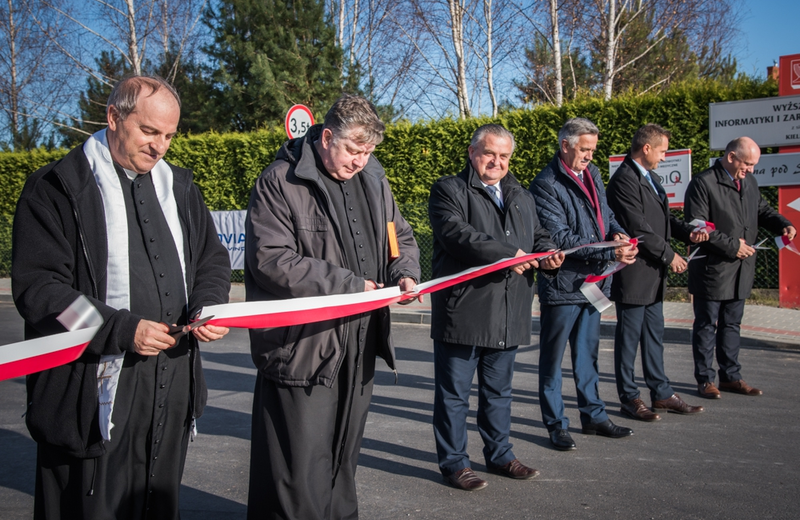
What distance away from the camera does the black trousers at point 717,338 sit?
6.02 metres

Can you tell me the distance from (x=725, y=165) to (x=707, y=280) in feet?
3.52

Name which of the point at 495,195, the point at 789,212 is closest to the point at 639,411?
the point at 495,195

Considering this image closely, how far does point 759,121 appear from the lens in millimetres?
10414

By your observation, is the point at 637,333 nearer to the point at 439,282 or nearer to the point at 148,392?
the point at 439,282

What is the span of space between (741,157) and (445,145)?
816cm

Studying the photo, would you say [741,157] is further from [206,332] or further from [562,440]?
[206,332]

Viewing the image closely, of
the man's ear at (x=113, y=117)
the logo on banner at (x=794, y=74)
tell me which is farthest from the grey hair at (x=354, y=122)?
the logo on banner at (x=794, y=74)

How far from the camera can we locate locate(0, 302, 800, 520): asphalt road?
3.70 metres

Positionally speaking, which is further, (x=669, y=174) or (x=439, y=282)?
(x=669, y=174)

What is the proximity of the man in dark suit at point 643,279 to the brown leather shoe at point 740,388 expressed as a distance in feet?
2.57

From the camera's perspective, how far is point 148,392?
2.51 meters

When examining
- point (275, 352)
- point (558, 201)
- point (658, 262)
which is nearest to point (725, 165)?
point (658, 262)

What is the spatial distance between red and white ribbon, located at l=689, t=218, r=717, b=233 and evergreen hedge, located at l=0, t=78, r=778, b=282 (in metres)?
6.08

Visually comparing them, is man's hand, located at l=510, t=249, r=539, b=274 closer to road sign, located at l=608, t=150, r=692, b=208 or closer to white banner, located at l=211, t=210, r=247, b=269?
road sign, located at l=608, t=150, r=692, b=208
